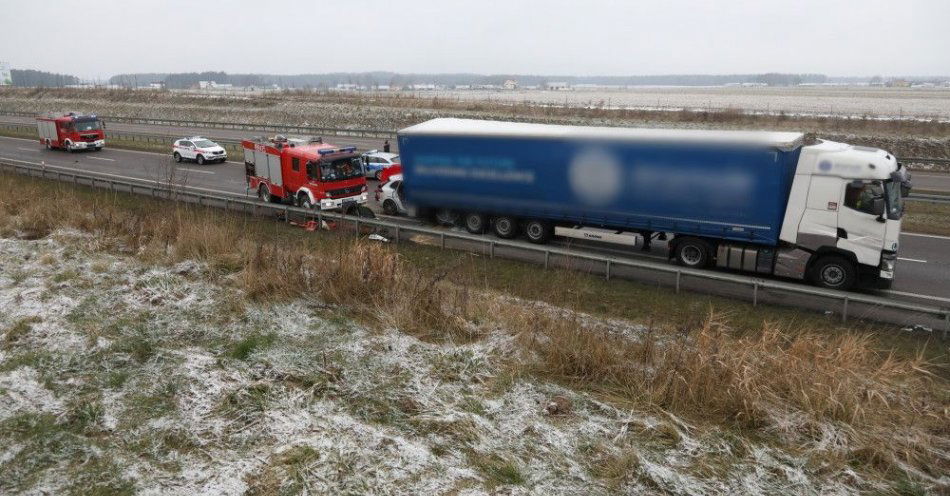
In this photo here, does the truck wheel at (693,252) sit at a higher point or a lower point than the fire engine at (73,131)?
lower

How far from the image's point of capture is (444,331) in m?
10.1

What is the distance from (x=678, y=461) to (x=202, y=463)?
515 cm

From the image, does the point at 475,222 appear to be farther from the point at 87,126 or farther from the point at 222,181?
the point at 87,126

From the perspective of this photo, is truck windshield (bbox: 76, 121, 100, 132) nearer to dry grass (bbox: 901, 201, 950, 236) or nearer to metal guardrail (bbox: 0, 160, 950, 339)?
metal guardrail (bbox: 0, 160, 950, 339)

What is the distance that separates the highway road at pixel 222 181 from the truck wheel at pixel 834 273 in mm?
1047

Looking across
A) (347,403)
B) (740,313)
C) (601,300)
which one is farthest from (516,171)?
(347,403)

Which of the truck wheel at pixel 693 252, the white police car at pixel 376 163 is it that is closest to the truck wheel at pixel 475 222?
the truck wheel at pixel 693 252

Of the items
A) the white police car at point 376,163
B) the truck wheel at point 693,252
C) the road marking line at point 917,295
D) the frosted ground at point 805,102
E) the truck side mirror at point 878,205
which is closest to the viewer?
the truck side mirror at point 878,205

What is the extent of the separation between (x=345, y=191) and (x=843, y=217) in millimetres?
15029

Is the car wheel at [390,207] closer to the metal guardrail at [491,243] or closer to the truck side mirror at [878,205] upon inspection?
the metal guardrail at [491,243]

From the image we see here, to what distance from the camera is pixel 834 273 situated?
13969 mm

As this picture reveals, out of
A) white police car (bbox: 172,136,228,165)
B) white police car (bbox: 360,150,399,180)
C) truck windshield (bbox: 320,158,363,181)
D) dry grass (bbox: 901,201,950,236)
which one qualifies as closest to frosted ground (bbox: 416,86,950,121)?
dry grass (bbox: 901,201,950,236)

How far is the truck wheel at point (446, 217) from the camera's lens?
19.6 metres

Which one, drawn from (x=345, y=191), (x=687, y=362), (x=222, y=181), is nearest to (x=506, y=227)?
(x=345, y=191)
